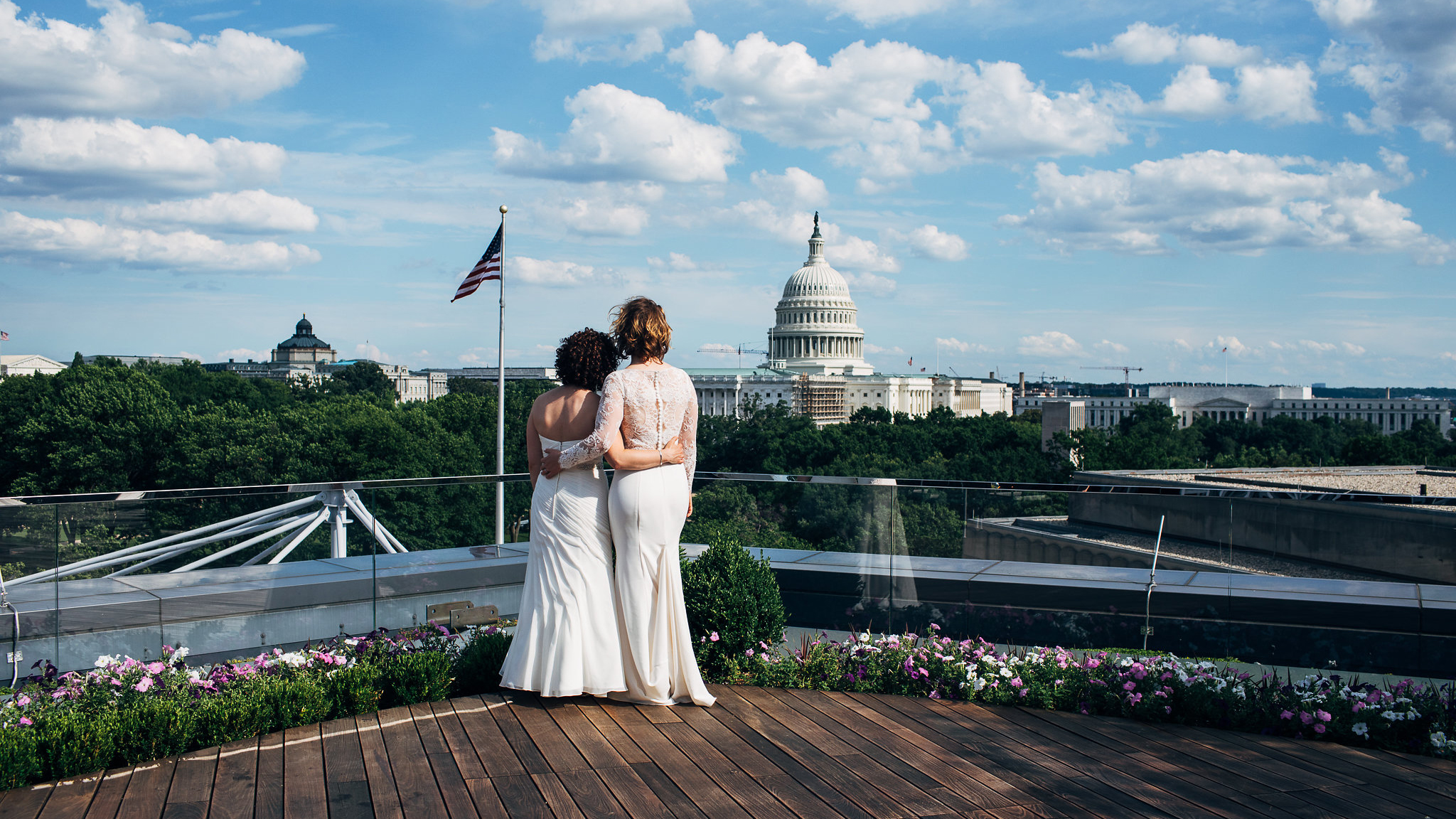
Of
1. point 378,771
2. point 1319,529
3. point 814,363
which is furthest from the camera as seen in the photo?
point 814,363

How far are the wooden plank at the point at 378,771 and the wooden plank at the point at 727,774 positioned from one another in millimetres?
1253

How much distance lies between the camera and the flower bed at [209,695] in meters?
4.41

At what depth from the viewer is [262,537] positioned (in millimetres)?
6465

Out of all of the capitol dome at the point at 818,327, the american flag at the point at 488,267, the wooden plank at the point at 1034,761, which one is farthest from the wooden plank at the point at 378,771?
the capitol dome at the point at 818,327

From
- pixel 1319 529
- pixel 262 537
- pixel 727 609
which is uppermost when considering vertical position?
pixel 1319 529

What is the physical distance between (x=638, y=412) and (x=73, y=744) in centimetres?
283

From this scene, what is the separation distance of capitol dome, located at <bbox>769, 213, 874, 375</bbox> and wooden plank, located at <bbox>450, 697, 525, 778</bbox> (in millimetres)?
133498

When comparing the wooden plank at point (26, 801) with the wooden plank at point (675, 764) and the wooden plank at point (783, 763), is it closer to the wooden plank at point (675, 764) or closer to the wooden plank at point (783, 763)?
the wooden plank at point (675, 764)

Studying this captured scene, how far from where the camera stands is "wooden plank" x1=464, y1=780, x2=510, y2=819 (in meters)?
3.99

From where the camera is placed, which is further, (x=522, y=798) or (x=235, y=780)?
(x=235, y=780)

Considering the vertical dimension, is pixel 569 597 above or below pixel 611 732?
above

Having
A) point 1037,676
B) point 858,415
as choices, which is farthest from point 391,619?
point 858,415

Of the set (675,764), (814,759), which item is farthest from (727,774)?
(814,759)

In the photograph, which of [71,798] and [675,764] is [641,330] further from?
[71,798]
